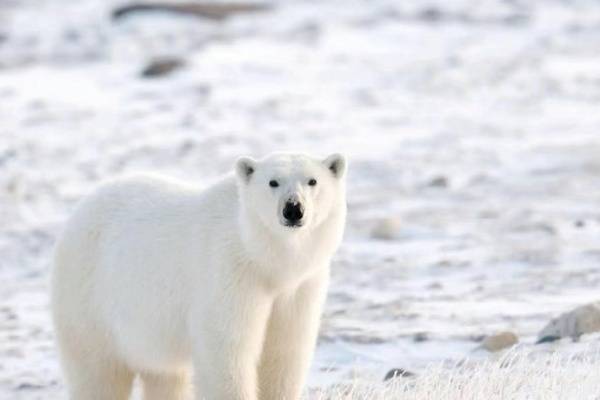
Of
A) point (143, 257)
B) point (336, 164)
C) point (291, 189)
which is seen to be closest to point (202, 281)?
point (143, 257)

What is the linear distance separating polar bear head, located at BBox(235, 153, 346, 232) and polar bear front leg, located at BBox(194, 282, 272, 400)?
0.26 meters

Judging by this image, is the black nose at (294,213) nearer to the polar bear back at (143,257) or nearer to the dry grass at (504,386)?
the polar bear back at (143,257)

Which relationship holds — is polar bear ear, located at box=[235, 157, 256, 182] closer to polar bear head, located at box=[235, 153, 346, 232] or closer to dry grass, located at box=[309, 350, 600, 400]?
polar bear head, located at box=[235, 153, 346, 232]

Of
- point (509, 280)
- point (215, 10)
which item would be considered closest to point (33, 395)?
point (509, 280)

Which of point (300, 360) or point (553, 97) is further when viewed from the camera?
point (553, 97)

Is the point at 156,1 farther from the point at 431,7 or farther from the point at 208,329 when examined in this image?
the point at 208,329

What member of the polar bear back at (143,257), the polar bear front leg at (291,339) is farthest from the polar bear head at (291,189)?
the polar bear front leg at (291,339)

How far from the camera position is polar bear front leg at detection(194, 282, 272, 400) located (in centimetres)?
448

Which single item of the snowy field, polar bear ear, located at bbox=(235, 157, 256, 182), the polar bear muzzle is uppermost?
polar bear ear, located at bbox=(235, 157, 256, 182)

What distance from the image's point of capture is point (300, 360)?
466cm

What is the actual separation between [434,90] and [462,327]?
8.99 m

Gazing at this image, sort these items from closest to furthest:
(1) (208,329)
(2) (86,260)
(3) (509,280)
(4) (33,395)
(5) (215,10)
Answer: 1. (1) (208,329)
2. (2) (86,260)
3. (4) (33,395)
4. (3) (509,280)
5. (5) (215,10)

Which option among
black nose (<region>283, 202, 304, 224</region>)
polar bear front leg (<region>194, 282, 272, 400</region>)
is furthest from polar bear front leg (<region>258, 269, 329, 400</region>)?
black nose (<region>283, 202, 304, 224</region>)

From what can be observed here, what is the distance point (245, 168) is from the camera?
456 cm
